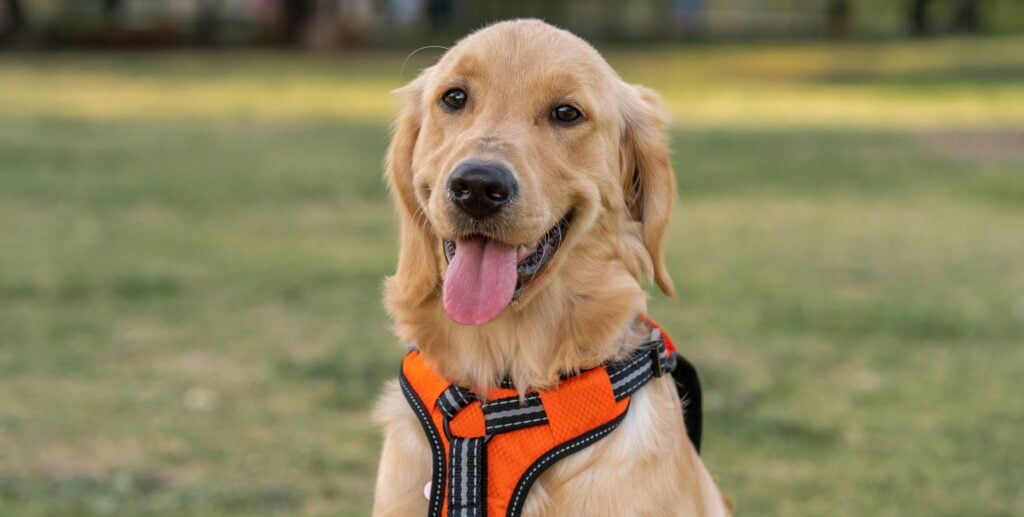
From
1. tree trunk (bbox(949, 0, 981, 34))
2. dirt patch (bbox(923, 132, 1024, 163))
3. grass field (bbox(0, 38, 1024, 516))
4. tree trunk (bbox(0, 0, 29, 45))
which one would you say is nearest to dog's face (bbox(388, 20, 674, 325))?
grass field (bbox(0, 38, 1024, 516))

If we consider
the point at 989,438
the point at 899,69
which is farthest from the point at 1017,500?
the point at 899,69

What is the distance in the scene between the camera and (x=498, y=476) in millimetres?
3576

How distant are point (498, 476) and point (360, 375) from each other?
4.23 metres

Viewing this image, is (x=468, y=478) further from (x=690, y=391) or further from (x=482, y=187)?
(x=690, y=391)

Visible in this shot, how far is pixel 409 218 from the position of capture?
13.0 feet

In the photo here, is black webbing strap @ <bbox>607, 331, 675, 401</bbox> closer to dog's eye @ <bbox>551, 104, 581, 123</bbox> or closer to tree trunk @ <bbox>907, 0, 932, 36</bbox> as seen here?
dog's eye @ <bbox>551, 104, 581, 123</bbox>

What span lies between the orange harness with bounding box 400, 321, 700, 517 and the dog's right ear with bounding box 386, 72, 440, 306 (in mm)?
293

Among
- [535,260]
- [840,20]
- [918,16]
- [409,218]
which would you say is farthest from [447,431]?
[918,16]

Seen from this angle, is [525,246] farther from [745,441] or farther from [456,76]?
[745,441]

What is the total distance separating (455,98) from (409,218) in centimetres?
39

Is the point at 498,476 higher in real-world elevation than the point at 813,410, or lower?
higher

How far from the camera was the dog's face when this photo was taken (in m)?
3.53

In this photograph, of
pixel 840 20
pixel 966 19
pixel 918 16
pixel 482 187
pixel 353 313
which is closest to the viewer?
pixel 482 187

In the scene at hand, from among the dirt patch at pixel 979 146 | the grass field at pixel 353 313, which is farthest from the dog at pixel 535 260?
the dirt patch at pixel 979 146
